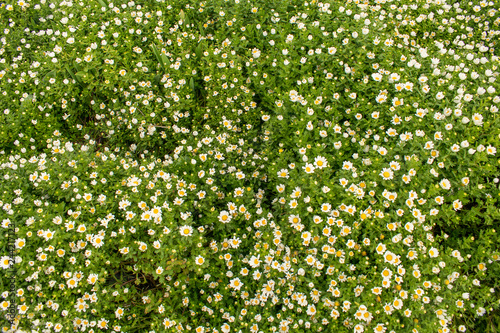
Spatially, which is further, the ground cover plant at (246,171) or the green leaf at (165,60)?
the green leaf at (165,60)

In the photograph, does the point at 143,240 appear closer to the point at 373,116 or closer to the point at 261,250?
the point at 261,250

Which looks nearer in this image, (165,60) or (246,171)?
(246,171)

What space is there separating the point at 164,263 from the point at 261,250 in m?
1.00

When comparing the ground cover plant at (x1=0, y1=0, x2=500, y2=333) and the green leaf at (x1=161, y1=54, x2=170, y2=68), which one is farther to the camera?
the green leaf at (x1=161, y1=54, x2=170, y2=68)

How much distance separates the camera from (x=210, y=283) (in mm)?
3572

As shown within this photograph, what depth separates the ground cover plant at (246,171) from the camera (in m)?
3.33

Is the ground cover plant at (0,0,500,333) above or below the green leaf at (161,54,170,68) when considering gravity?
below

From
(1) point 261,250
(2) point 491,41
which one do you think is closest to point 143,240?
(1) point 261,250

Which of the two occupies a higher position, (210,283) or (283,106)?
(283,106)

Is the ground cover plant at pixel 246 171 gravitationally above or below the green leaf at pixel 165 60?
below

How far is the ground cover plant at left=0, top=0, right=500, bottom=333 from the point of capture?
10.9 ft

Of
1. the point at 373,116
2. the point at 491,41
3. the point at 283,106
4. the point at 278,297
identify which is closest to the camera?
the point at 278,297

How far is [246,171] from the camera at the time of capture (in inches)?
173

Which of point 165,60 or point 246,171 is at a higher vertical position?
point 165,60
